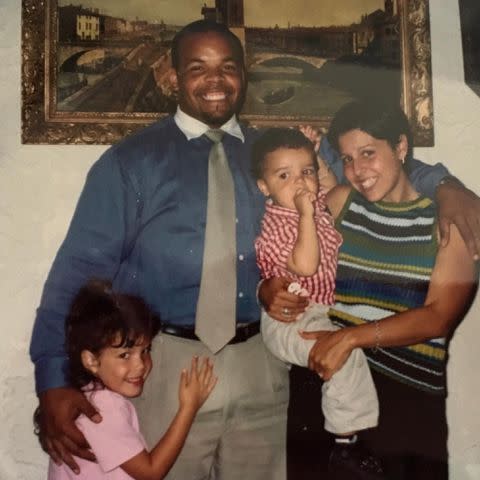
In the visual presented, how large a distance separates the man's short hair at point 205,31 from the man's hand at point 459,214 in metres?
0.55

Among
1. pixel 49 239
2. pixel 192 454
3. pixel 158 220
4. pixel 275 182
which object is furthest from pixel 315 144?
pixel 192 454

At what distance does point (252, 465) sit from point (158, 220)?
555mm

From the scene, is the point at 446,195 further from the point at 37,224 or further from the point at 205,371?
the point at 37,224

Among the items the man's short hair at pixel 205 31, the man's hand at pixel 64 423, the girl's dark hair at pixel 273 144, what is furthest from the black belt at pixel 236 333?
the man's short hair at pixel 205 31

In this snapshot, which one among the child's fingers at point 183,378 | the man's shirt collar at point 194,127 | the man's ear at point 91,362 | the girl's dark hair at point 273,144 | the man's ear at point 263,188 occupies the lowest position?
the child's fingers at point 183,378

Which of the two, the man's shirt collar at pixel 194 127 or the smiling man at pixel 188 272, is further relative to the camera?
the man's shirt collar at pixel 194 127

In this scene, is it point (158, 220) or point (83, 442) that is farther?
point (158, 220)

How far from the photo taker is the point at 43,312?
153 centimetres

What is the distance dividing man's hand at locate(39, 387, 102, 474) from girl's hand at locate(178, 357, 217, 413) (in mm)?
182

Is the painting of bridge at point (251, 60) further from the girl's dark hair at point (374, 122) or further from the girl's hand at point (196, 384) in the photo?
the girl's hand at point (196, 384)

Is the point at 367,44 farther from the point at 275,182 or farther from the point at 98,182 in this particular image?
the point at 98,182

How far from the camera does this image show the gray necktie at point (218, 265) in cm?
153

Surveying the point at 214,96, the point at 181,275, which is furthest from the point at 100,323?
the point at 214,96

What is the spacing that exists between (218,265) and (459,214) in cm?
55
